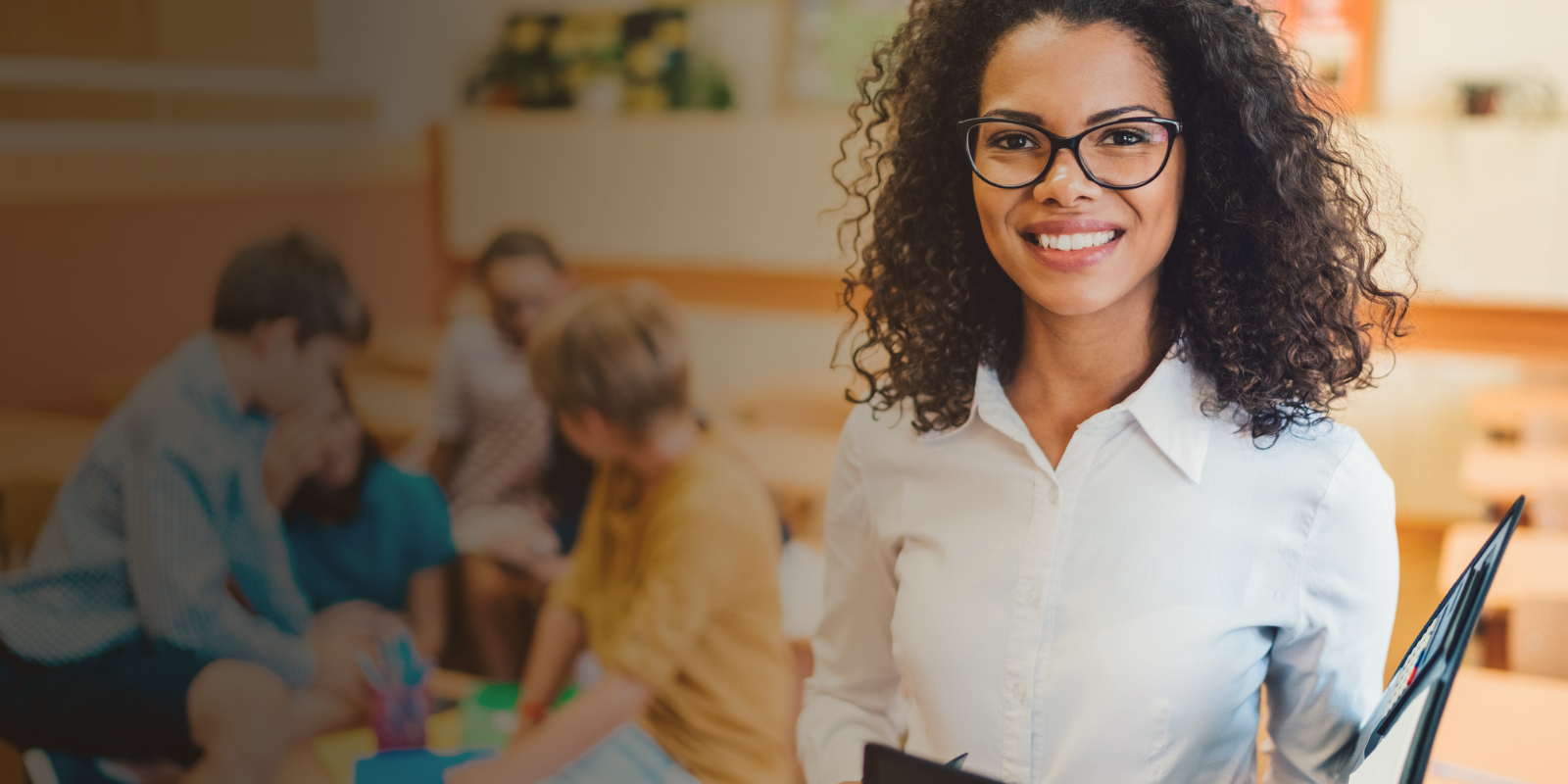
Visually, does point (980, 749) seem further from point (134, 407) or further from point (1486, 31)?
point (1486, 31)

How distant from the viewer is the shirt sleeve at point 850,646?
1077mm

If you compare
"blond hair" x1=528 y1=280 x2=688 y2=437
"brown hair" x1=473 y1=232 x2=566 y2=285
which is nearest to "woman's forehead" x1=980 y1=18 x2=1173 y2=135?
"blond hair" x1=528 y1=280 x2=688 y2=437

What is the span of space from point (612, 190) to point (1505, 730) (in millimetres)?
2450

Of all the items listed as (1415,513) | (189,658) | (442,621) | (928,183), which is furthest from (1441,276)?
(189,658)

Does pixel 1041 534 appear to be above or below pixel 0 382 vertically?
above

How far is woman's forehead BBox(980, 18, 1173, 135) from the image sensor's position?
84 cm

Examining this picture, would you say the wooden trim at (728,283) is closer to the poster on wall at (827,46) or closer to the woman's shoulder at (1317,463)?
the poster on wall at (827,46)

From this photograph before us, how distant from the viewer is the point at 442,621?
263 cm

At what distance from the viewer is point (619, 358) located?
7.70 feet

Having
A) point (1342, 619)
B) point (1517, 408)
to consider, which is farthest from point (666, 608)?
point (1517, 408)

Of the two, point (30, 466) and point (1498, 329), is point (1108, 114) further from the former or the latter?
point (1498, 329)

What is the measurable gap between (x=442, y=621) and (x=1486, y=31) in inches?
132

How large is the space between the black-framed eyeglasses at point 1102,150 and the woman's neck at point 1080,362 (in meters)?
0.12

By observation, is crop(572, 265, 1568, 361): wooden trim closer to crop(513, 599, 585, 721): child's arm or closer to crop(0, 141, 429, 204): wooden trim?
crop(0, 141, 429, 204): wooden trim
